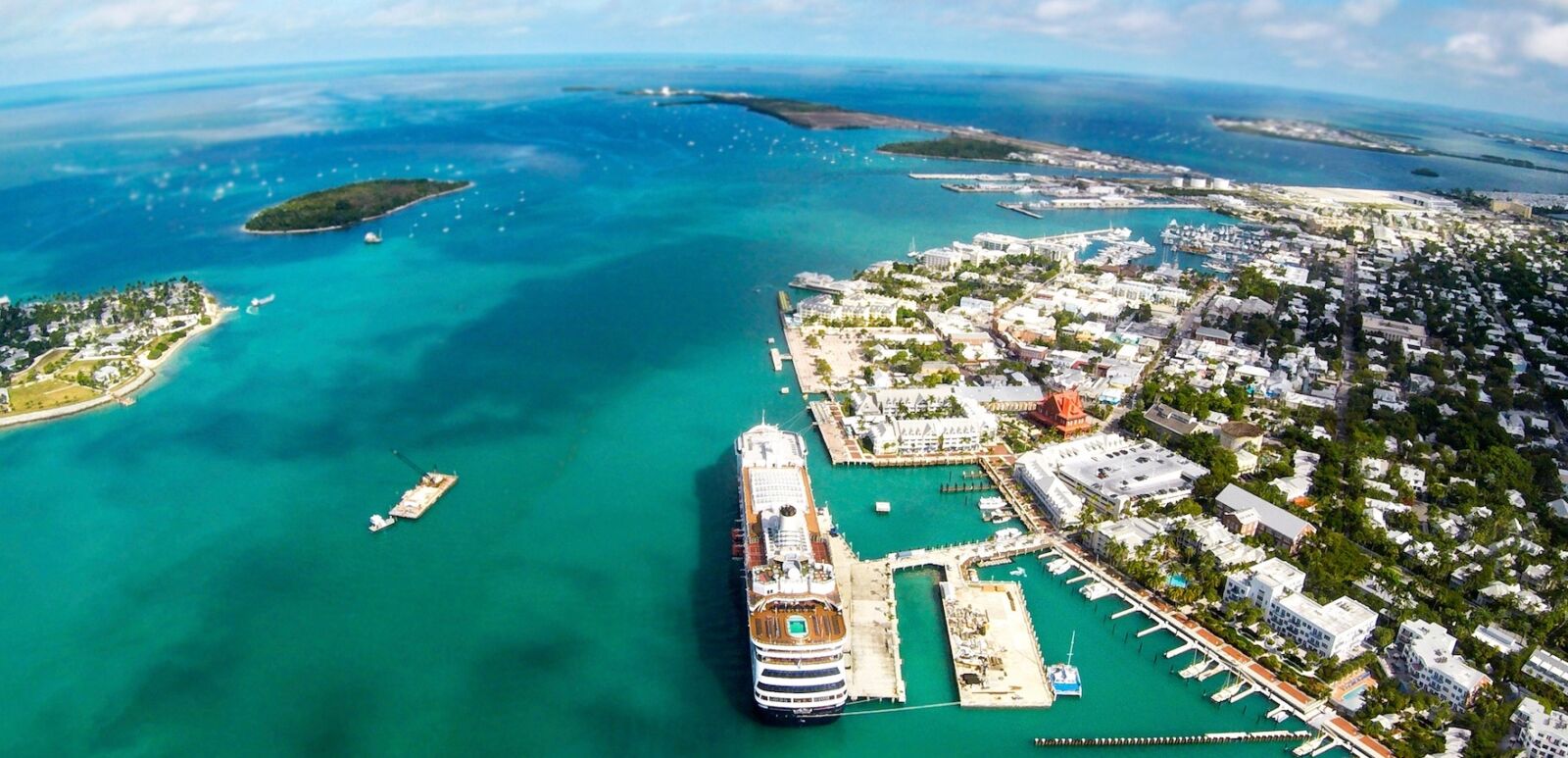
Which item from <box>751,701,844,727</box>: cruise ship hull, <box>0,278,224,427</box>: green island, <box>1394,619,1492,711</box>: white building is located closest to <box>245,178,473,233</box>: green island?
<box>0,278,224,427</box>: green island

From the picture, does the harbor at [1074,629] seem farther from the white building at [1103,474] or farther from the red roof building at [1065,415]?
the red roof building at [1065,415]

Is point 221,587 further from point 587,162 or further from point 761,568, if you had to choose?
point 587,162

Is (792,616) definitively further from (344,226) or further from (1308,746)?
(344,226)

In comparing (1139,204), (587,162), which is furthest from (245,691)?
(587,162)

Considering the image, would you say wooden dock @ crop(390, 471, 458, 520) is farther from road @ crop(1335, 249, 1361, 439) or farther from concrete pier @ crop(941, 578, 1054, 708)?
road @ crop(1335, 249, 1361, 439)

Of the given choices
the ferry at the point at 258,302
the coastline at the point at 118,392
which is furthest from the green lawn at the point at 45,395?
the ferry at the point at 258,302
